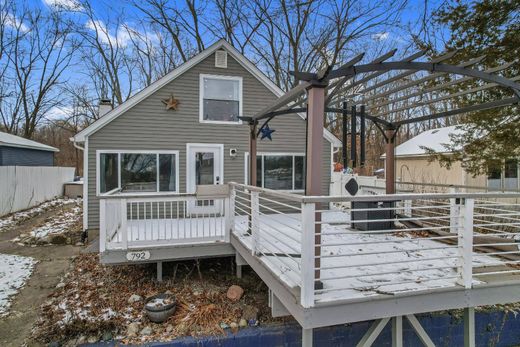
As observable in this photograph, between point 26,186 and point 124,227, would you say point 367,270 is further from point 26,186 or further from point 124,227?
point 26,186

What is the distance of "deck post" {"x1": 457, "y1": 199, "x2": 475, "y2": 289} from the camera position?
10.2ft

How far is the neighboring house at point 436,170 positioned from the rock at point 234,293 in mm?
8034

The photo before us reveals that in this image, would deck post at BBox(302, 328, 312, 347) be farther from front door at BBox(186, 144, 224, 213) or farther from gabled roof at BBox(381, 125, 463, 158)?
gabled roof at BBox(381, 125, 463, 158)

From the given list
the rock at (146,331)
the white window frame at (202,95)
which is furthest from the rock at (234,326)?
the white window frame at (202,95)

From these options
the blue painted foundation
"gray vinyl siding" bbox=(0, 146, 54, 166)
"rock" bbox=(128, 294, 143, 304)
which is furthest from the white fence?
the blue painted foundation

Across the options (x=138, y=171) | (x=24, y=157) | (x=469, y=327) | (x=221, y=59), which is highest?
(x=221, y=59)

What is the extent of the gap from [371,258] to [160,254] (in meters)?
3.46

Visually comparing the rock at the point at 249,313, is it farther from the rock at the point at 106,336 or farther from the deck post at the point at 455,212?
the deck post at the point at 455,212

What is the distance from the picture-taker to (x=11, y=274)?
6.16 m

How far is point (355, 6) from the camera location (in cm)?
1441

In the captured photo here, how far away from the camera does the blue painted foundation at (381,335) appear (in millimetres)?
4293

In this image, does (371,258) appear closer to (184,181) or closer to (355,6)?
(184,181)

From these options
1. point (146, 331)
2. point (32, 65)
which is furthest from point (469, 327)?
point (32, 65)

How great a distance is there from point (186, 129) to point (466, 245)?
22.8 feet
